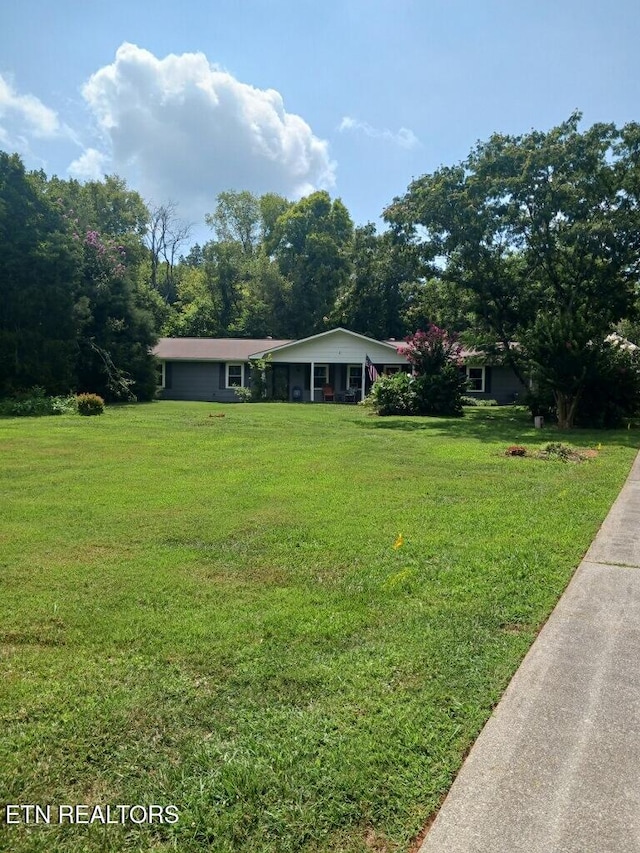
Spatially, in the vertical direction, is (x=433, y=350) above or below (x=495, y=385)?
above

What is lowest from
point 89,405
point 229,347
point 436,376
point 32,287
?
point 89,405

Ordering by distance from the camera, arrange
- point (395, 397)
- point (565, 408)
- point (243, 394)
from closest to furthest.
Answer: point (565, 408), point (395, 397), point (243, 394)

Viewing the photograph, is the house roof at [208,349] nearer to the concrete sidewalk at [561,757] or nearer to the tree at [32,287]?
the tree at [32,287]

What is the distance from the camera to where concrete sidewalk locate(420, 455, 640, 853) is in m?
2.03

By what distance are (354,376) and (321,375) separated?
5.81ft

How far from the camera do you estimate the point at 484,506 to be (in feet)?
22.3

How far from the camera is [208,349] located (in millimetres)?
32281

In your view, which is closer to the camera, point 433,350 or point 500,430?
point 500,430

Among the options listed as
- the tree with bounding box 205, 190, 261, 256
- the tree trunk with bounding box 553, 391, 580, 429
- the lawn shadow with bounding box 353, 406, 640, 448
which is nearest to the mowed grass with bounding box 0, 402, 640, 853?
the lawn shadow with bounding box 353, 406, 640, 448

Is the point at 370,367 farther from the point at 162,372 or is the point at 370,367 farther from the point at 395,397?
the point at 162,372

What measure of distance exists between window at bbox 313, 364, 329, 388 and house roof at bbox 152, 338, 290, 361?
7.50 feet

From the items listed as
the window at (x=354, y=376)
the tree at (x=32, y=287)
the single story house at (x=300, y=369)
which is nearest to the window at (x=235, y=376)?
the single story house at (x=300, y=369)

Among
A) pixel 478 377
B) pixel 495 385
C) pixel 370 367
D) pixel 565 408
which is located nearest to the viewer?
pixel 565 408

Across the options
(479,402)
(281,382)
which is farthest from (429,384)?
(281,382)
